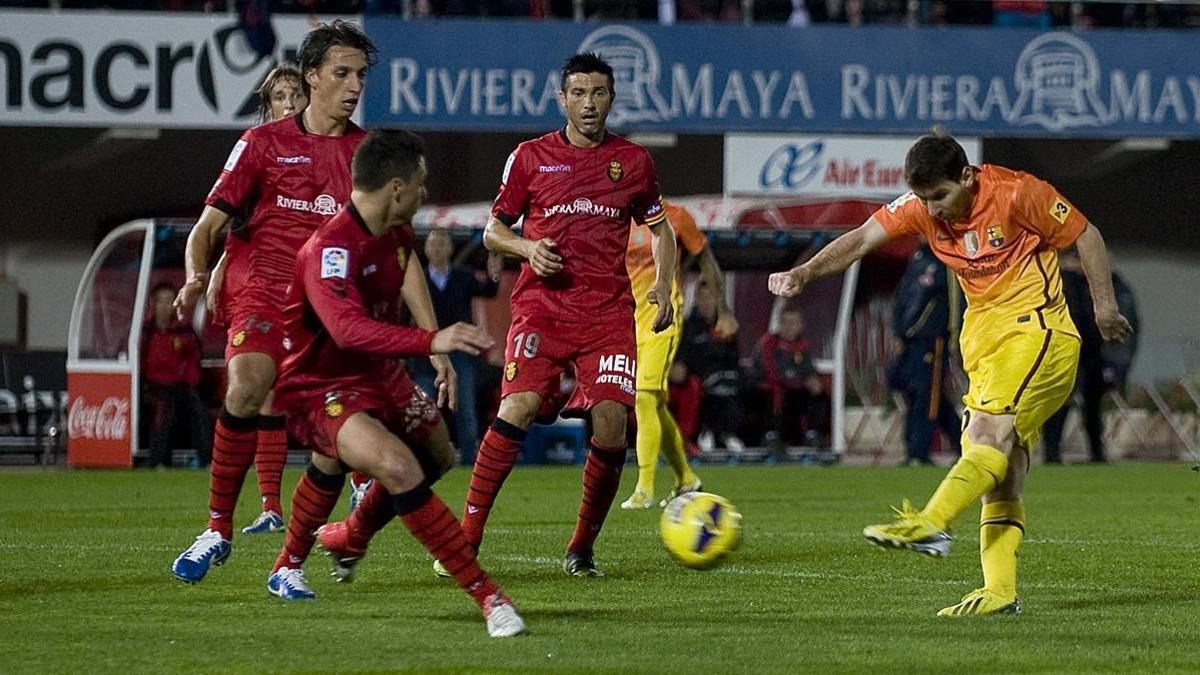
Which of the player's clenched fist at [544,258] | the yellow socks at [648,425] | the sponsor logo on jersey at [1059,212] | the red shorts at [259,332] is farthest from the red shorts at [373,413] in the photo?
the yellow socks at [648,425]

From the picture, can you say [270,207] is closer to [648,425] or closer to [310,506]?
[310,506]

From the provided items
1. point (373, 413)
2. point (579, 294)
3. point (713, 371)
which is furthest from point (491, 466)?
point (713, 371)

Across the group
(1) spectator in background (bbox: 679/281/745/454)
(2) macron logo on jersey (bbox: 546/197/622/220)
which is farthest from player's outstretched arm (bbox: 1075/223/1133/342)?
(1) spectator in background (bbox: 679/281/745/454)

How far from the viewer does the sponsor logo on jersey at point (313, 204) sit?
9.05 metres

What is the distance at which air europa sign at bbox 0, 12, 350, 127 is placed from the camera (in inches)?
867

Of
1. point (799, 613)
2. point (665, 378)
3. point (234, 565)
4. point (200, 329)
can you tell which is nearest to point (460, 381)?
point (200, 329)

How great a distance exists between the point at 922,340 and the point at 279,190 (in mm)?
11726

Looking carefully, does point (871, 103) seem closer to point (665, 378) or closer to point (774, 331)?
point (774, 331)

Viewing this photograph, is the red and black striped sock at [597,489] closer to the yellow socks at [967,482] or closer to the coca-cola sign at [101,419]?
the yellow socks at [967,482]

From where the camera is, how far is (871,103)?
2372 centimetres

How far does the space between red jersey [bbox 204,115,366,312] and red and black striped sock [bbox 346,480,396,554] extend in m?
1.76

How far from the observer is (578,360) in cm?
890

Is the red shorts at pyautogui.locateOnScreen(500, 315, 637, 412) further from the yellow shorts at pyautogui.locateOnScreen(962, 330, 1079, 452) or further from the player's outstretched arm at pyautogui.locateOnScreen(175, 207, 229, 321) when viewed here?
the yellow shorts at pyautogui.locateOnScreen(962, 330, 1079, 452)

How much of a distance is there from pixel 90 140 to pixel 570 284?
A: 755 inches
